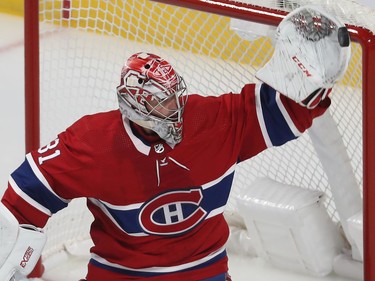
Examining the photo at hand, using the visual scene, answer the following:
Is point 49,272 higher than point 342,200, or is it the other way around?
point 342,200

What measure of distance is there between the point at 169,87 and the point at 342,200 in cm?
92

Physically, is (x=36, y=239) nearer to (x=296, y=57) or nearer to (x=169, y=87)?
(x=169, y=87)

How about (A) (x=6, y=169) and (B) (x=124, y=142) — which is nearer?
(B) (x=124, y=142)

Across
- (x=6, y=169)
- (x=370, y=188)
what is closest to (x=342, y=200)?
(x=370, y=188)

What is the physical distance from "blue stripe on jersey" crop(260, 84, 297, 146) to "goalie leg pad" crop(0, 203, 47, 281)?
57 centimetres

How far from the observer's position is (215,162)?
3.00 m

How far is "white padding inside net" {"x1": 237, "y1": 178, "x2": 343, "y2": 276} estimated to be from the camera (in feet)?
12.0

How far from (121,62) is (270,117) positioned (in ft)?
3.33

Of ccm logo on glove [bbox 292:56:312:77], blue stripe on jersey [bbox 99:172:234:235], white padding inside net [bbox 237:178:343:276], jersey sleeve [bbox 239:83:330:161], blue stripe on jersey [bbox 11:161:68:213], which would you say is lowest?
white padding inside net [bbox 237:178:343:276]

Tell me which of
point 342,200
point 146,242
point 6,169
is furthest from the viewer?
point 6,169

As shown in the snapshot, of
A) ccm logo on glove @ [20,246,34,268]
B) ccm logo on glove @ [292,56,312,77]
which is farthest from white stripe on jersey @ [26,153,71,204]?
ccm logo on glove @ [292,56,312,77]

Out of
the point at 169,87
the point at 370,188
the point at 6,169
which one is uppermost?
the point at 169,87

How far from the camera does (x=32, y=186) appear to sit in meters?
2.90

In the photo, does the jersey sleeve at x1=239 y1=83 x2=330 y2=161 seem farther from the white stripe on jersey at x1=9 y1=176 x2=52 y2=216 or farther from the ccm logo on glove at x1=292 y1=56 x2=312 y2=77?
the white stripe on jersey at x1=9 y1=176 x2=52 y2=216
